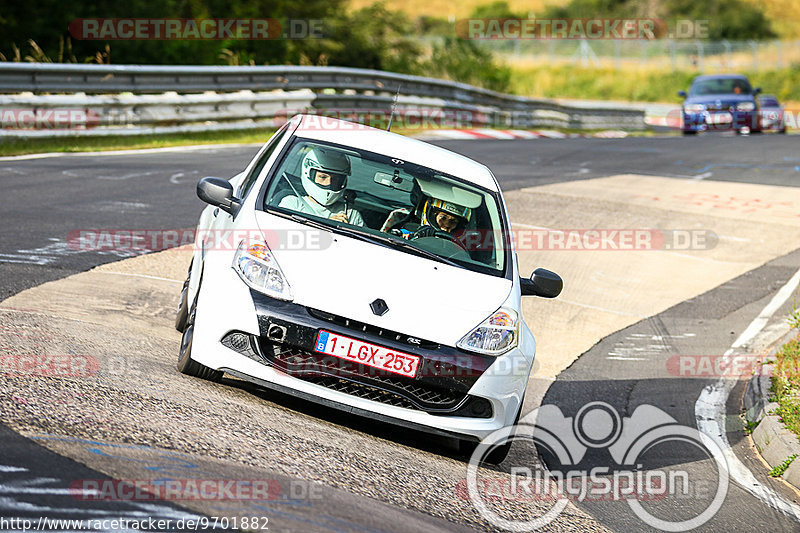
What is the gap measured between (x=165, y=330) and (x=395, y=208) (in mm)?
1926

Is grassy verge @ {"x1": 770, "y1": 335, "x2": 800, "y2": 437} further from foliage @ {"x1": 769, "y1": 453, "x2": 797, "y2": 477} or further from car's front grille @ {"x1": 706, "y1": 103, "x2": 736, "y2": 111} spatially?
car's front grille @ {"x1": 706, "y1": 103, "x2": 736, "y2": 111}

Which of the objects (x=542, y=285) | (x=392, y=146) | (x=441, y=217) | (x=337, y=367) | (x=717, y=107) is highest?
(x=717, y=107)

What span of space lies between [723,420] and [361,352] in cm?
357

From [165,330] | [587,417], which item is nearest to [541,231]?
[587,417]

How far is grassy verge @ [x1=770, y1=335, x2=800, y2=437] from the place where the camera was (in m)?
7.14

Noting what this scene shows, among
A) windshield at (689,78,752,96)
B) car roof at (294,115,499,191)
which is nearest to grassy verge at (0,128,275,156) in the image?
car roof at (294,115,499,191)

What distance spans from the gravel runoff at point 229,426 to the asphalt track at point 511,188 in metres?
0.47

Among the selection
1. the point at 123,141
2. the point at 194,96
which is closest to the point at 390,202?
the point at 123,141

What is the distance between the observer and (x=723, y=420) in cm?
766

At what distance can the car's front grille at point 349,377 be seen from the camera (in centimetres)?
535

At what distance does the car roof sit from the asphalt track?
1.82 metres

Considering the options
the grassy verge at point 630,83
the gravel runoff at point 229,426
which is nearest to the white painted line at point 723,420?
the gravel runoff at point 229,426

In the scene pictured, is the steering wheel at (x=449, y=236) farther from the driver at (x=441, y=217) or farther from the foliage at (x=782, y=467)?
the foliage at (x=782, y=467)

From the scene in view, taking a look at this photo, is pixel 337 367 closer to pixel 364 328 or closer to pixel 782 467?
pixel 364 328
